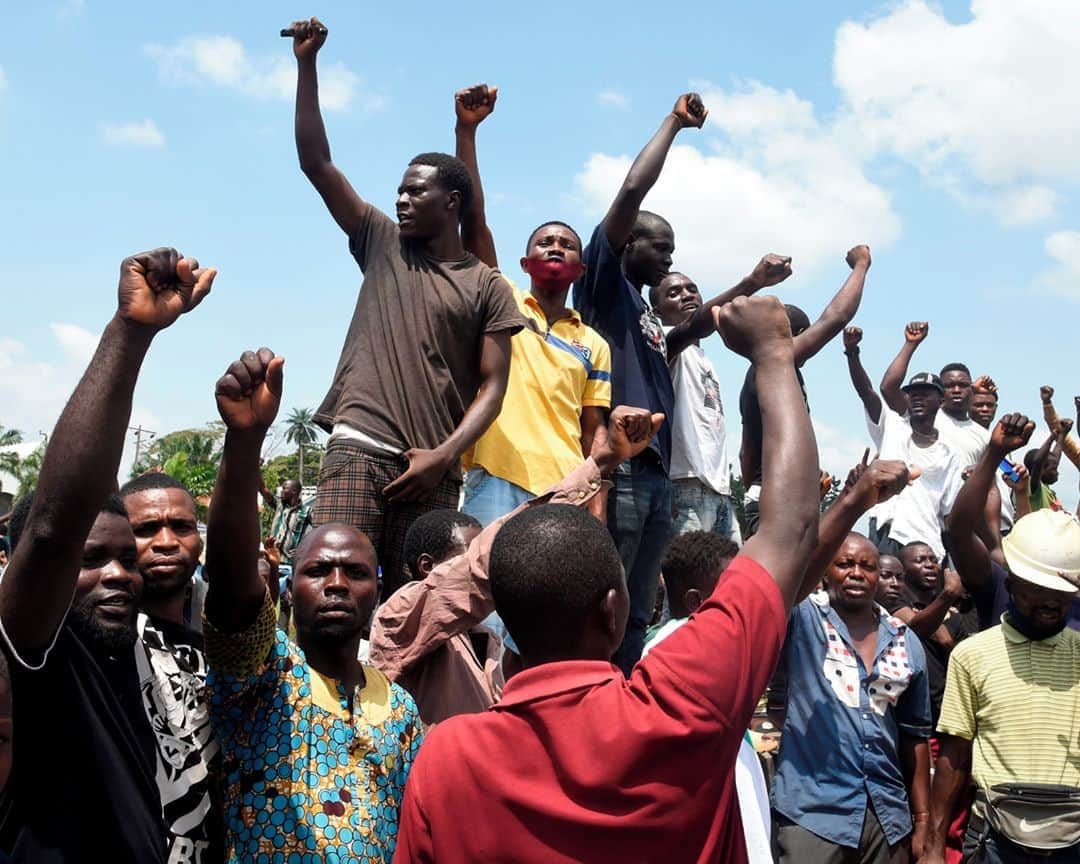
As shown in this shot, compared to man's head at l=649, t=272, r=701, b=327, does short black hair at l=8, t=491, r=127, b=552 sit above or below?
below

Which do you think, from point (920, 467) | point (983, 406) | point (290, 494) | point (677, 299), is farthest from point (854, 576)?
point (290, 494)

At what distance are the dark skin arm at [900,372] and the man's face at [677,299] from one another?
9.57 feet

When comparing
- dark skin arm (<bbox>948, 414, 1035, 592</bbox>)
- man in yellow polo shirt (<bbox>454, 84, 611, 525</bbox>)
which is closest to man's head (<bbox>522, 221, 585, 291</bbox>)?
man in yellow polo shirt (<bbox>454, 84, 611, 525</bbox>)

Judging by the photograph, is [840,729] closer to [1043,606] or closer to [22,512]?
[1043,606]

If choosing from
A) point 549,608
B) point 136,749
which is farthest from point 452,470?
point 549,608

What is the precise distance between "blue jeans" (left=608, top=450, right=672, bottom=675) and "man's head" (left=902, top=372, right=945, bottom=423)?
357cm

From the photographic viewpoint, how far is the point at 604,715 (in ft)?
6.43

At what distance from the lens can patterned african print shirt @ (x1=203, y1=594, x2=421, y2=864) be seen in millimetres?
2742

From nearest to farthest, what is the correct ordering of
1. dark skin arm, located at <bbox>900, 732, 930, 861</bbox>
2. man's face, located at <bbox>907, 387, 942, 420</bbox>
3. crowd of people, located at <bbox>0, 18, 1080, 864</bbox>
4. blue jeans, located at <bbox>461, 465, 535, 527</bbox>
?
crowd of people, located at <bbox>0, 18, 1080, 864</bbox> < dark skin arm, located at <bbox>900, 732, 930, 861</bbox> < blue jeans, located at <bbox>461, 465, 535, 527</bbox> < man's face, located at <bbox>907, 387, 942, 420</bbox>

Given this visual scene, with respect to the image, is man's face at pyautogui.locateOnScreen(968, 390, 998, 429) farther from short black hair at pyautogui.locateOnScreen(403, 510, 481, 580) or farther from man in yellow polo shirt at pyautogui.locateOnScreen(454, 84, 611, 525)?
short black hair at pyautogui.locateOnScreen(403, 510, 481, 580)

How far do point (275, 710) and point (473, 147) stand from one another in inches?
140

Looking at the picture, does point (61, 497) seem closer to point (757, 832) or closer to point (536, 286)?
point (757, 832)

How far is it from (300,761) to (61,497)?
3.24 feet

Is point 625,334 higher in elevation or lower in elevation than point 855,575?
higher
